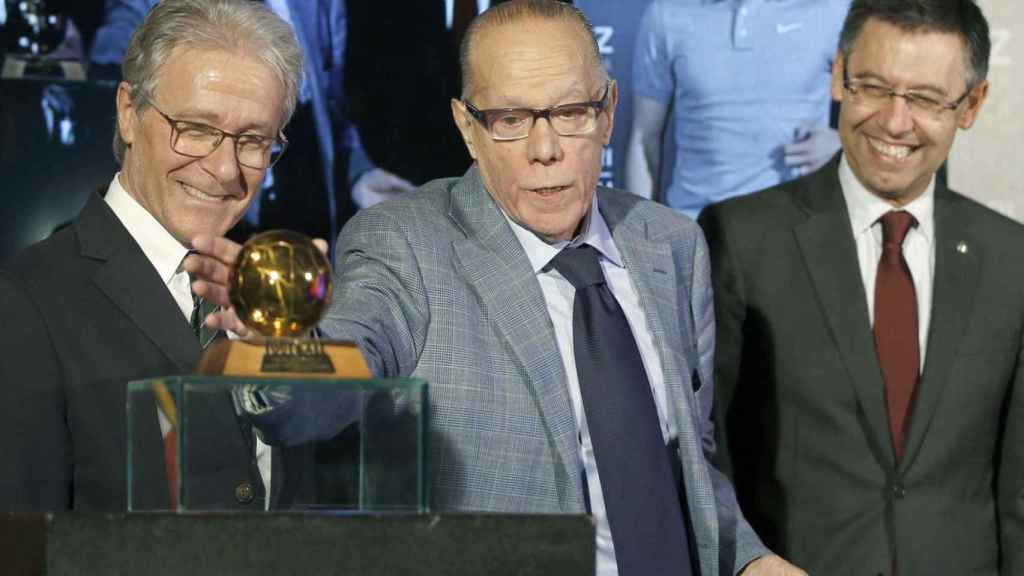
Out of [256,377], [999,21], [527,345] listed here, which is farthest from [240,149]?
[999,21]

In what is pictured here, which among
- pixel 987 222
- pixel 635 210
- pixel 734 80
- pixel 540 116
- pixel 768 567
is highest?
pixel 540 116

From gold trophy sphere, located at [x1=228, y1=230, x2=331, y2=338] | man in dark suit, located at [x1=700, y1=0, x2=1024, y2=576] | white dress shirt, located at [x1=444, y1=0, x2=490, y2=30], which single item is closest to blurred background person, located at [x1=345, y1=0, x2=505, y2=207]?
white dress shirt, located at [x1=444, y1=0, x2=490, y2=30]

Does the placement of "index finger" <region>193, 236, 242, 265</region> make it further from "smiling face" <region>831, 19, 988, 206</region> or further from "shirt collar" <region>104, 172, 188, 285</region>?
"smiling face" <region>831, 19, 988, 206</region>

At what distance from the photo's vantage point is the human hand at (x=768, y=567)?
8.57 feet

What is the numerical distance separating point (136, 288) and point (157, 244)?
4.3 inches

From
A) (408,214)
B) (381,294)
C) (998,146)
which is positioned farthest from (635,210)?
(998,146)

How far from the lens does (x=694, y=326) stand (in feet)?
9.27

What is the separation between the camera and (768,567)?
2641mm

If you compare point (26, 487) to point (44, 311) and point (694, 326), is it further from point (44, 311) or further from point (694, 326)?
point (694, 326)

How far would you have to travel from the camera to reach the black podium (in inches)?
63.6

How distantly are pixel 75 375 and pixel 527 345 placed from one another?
2.26 feet

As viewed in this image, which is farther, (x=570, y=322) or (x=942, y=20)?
(x=942, y=20)

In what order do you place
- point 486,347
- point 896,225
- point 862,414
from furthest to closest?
1. point 896,225
2. point 862,414
3. point 486,347

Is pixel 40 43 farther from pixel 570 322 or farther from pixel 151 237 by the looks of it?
pixel 570 322
